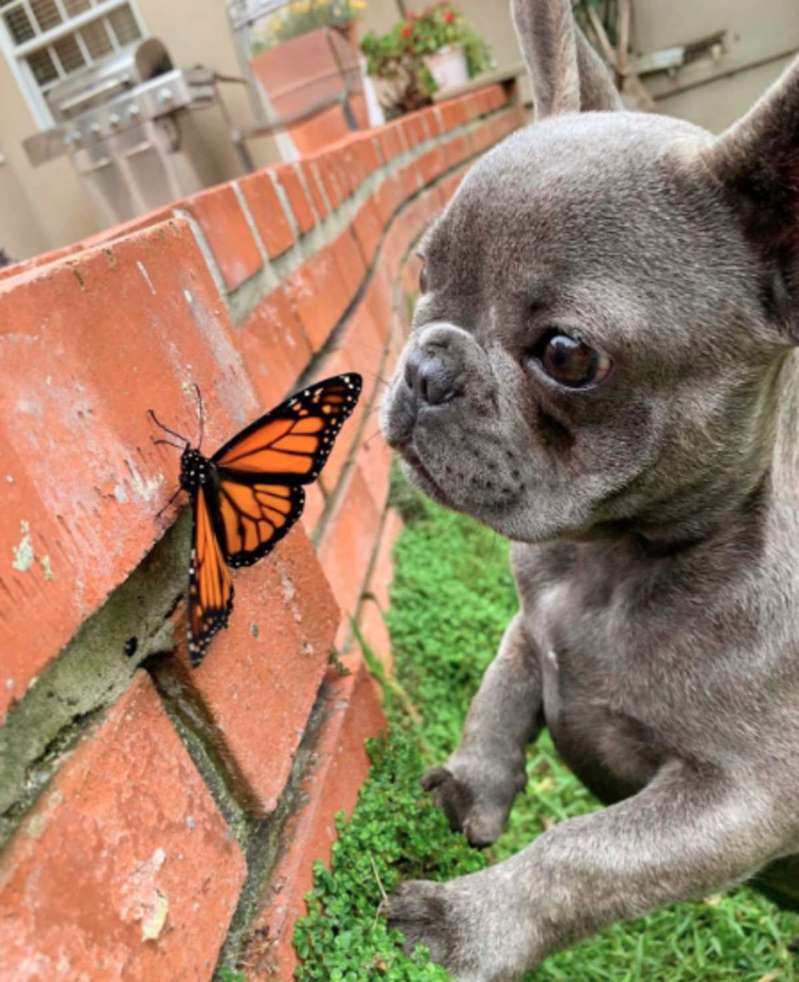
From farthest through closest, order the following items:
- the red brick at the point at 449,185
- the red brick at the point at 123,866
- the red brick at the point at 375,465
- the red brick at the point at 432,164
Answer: the red brick at the point at 449,185 < the red brick at the point at 432,164 < the red brick at the point at 375,465 < the red brick at the point at 123,866

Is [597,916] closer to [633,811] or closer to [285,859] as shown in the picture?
[633,811]

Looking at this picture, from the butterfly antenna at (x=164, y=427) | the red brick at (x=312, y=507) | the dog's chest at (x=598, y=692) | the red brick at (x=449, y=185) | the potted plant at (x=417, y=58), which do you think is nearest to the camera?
the butterfly antenna at (x=164, y=427)

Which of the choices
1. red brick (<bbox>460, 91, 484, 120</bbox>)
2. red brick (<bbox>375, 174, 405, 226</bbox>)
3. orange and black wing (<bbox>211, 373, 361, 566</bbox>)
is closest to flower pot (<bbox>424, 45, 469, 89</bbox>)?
red brick (<bbox>460, 91, 484, 120</bbox>)

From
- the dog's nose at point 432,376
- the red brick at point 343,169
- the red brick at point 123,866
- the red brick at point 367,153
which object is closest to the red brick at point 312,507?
the dog's nose at point 432,376

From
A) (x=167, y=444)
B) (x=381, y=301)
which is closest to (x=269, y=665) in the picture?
(x=167, y=444)

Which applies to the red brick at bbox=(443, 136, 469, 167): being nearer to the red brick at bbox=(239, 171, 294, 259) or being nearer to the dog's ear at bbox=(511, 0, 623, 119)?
the red brick at bbox=(239, 171, 294, 259)

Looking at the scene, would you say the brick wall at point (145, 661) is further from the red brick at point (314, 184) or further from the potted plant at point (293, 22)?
the potted plant at point (293, 22)
